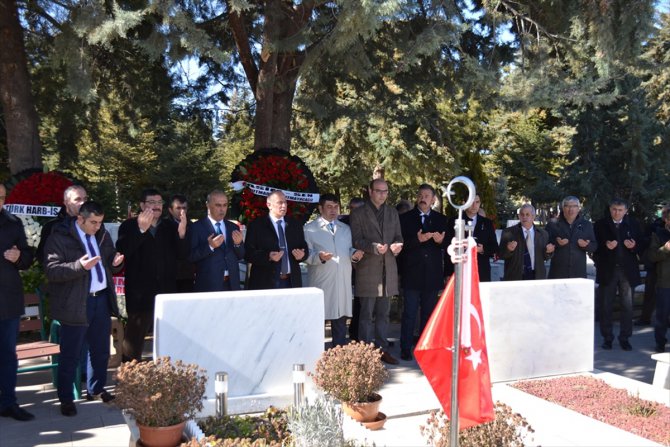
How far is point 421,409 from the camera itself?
16.3 feet

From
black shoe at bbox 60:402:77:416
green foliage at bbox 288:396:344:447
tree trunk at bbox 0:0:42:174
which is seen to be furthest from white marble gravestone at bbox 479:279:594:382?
tree trunk at bbox 0:0:42:174

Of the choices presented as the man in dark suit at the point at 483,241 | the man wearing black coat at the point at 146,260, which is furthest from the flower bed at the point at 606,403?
the man wearing black coat at the point at 146,260

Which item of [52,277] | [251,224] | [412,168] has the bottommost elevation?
[52,277]

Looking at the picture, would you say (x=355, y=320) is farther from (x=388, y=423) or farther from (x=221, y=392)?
(x=221, y=392)

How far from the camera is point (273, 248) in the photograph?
20.9ft

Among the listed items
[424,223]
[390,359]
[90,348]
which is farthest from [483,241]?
[90,348]

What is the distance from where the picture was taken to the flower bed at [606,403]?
4.53 m

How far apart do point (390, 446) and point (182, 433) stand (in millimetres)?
1304

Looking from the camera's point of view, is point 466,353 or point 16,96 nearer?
point 466,353

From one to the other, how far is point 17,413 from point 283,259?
2716mm

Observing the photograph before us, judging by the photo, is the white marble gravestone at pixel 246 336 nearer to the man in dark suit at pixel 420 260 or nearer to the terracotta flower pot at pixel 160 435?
the terracotta flower pot at pixel 160 435

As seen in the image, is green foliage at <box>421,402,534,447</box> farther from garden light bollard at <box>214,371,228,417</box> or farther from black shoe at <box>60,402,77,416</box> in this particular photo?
black shoe at <box>60,402,77,416</box>

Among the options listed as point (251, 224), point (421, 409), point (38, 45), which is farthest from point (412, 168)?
point (421, 409)

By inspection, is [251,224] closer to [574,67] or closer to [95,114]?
[574,67]
